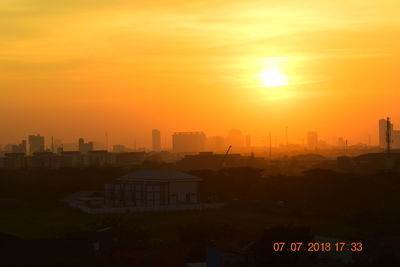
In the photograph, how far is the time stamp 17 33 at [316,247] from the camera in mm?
13508

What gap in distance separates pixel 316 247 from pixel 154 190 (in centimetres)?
1532

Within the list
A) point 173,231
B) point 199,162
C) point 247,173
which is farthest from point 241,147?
point 173,231

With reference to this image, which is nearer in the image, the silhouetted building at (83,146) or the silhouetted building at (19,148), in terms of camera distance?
the silhouetted building at (19,148)

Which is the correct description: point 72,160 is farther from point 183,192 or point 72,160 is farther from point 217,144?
point 217,144

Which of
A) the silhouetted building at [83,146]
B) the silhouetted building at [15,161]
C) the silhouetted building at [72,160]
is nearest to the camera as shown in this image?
the silhouetted building at [15,161]

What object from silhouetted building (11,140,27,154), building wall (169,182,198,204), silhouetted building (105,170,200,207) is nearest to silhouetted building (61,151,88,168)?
silhouetted building (105,170,200,207)

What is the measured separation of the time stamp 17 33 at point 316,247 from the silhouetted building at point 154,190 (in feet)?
48.2

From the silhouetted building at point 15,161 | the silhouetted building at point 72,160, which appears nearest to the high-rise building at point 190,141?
the silhouetted building at point 72,160

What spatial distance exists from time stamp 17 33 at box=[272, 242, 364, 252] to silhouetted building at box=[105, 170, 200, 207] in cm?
1468

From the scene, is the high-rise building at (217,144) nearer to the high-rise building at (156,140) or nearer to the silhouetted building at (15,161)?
the high-rise building at (156,140)

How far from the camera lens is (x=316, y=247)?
13703mm

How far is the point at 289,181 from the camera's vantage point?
3070 centimetres

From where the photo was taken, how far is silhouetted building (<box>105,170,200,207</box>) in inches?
1113

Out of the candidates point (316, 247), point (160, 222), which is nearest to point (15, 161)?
point (160, 222)
